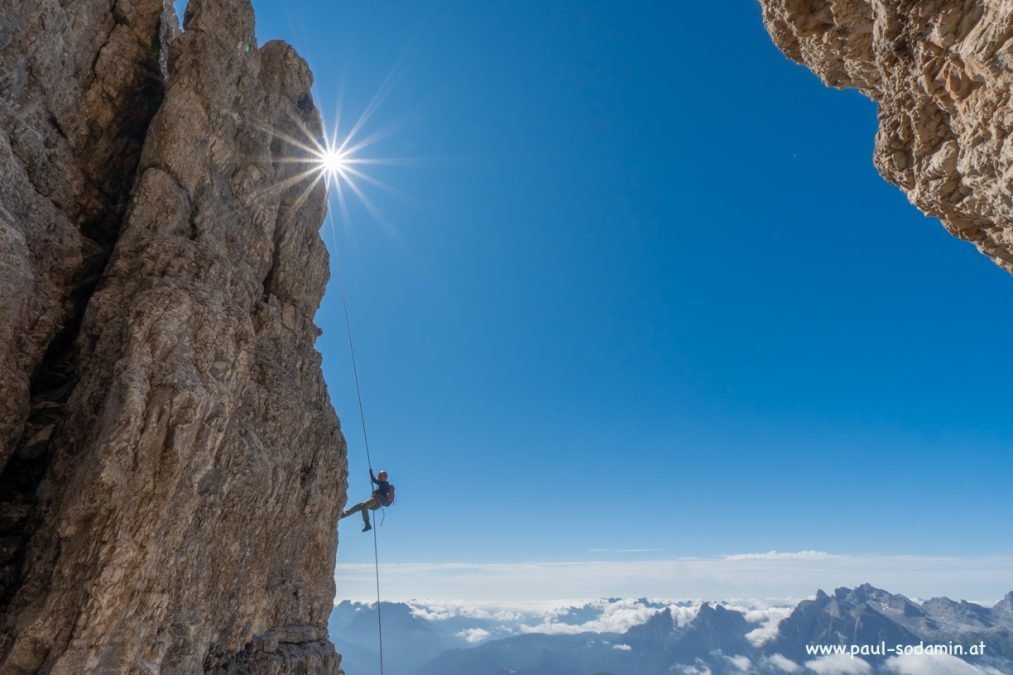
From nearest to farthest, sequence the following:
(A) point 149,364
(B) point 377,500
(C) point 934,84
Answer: (C) point 934,84 → (A) point 149,364 → (B) point 377,500

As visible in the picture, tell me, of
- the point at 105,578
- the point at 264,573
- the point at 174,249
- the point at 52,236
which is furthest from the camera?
Answer: the point at 264,573

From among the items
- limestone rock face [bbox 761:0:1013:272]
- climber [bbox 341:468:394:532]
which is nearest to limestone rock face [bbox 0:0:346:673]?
climber [bbox 341:468:394:532]

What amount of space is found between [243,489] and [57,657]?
22.5ft

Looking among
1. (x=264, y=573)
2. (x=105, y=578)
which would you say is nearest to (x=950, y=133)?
(x=105, y=578)

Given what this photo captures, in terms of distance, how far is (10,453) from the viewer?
1205 cm

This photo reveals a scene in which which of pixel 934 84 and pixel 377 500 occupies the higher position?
pixel 934 84

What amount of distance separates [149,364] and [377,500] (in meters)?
20.5

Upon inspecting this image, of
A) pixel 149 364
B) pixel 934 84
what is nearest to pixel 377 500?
pixel 149 364

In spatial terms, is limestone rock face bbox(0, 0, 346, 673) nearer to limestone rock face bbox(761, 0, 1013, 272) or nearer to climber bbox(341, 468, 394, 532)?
climber bbox(341, 468, 394, 532)

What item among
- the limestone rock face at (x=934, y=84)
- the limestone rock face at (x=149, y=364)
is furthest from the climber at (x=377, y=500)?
the limestone rock face at (x=934, y=84)

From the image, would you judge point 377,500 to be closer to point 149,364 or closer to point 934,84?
point 149,364

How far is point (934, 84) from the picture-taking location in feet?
25.0

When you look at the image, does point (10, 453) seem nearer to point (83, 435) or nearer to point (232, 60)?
point (83, 435)

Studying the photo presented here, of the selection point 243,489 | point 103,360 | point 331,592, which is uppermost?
point 103,360
